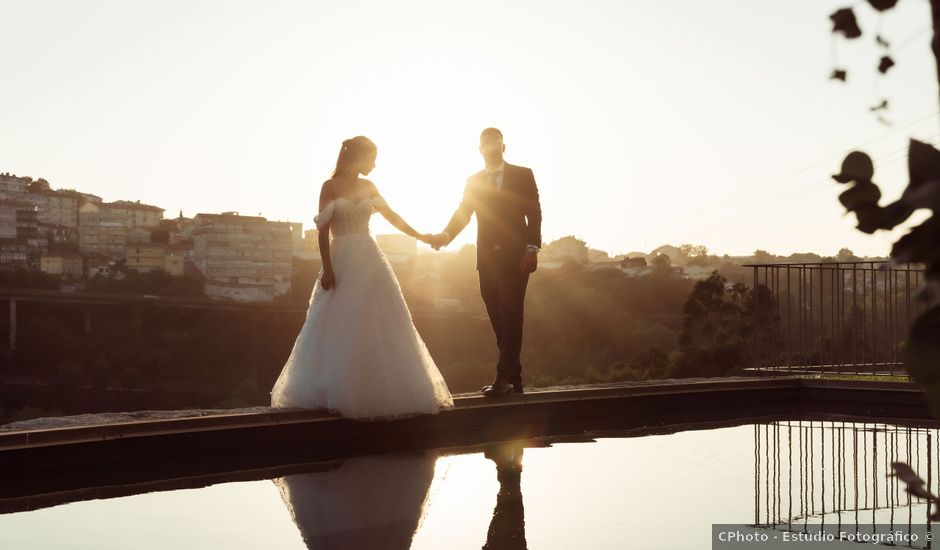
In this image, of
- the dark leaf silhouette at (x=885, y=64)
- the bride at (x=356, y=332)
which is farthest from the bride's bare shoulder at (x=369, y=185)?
the dark leaf silhouette at (x=885, y=64)

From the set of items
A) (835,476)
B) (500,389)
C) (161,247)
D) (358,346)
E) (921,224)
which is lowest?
(835,476)

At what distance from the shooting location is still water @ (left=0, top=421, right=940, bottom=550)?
9.69 ft

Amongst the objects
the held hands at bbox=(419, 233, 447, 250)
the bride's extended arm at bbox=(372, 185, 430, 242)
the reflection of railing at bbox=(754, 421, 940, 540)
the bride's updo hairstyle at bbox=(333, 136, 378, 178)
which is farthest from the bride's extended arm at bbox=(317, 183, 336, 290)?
the reflection of railing at bbox=(754, 421, 940, 540)

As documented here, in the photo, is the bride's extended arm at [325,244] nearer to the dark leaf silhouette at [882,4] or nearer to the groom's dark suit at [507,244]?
the groom's dark suit at [507,244]

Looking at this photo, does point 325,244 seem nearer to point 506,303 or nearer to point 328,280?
point 328,280

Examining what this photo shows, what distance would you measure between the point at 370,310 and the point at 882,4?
444 centimetres

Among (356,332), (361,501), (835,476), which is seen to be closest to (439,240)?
(356,332)

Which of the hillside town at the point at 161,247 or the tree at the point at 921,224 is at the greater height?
the hillside town at the point at 161,247

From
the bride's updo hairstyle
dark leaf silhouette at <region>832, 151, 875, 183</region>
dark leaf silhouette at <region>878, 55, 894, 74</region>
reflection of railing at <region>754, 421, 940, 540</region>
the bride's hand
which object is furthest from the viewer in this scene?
the bride's updo hairstyle

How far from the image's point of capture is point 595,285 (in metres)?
73.1

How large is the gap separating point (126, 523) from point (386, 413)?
194cm

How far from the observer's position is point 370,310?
5.18 meters

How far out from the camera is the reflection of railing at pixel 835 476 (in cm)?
342

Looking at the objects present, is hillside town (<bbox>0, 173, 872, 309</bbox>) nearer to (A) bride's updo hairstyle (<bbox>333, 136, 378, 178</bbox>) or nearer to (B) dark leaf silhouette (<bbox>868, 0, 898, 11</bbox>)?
(A) bride's updo hairstyle (<bbox>333, 136, 378, 178</bbox>)
